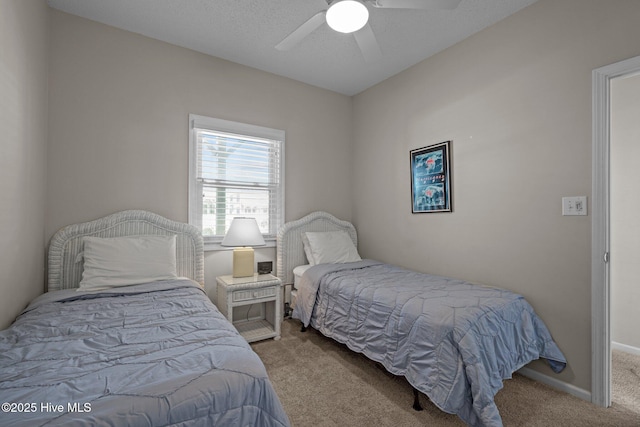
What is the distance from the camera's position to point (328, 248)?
3324mm

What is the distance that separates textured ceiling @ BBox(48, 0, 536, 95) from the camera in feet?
7.52

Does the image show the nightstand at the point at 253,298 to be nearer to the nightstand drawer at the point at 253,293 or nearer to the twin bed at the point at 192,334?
the nightstand drawer at the point at 253,293

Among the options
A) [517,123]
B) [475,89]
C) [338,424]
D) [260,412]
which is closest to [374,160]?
[475,89]

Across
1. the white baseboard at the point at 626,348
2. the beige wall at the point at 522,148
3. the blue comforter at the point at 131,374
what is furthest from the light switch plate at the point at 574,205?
the blue comforter at the point at 131,374

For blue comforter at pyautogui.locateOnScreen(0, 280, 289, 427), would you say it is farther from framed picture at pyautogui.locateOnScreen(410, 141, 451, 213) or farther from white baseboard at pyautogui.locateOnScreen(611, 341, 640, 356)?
white baseboard at pyautogui.locateOnScreen(611, 341, 640, 356)

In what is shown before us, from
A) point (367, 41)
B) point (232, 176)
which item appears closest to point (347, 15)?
point (367, 41)

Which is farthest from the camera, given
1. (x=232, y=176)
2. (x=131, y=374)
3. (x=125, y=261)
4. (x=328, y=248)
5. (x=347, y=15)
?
(x=328, y=248)

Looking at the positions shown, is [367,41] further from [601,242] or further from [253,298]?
[253,298]

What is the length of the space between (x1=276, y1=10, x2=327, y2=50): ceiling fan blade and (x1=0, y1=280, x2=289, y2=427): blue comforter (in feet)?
6.29

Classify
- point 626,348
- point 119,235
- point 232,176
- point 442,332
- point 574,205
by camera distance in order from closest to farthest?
1. point 442,332
2. point 574,205
3. point 119,235
4. point 626,348
5. point 232,176

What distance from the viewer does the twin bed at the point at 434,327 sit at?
Result: 159 cm

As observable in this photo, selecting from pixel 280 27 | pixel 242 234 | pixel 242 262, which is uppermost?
pixel 280 27

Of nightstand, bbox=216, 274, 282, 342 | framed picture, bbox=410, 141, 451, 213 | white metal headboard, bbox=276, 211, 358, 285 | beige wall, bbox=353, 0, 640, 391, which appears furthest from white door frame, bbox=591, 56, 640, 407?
white metal headboard, bbox=276, 211, 358, 285

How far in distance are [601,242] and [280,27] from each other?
281 cm
